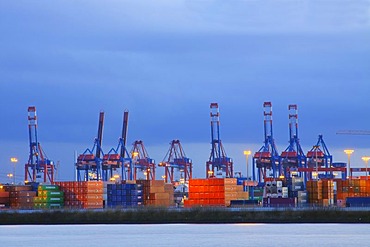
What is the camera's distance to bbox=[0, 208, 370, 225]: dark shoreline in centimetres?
8619

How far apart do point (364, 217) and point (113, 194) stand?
3880cm

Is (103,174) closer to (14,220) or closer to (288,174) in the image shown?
(288,174)

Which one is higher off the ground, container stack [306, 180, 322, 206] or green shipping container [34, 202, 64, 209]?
container stack [306, 180, 322, 206]

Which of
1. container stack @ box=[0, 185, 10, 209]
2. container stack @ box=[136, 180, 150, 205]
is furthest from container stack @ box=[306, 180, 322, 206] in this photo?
container stack @ box=[0, 185, 10, 209]

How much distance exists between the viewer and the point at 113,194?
11631 cm

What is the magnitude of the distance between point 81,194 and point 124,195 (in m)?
4.71

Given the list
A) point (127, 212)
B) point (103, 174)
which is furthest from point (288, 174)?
point (127, 212)

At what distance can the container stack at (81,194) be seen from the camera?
114500mm

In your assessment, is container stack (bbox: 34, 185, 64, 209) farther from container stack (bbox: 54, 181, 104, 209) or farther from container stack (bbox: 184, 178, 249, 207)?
container stack (bbox: 184, 178, 249, 207)

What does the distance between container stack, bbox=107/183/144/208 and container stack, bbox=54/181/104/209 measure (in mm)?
1325

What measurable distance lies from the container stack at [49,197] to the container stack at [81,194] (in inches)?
26.8

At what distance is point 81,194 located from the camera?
376ft

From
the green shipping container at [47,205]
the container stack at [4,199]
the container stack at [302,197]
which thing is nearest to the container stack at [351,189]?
the container stack at [302,197]

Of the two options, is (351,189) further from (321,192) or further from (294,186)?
(294,186)
